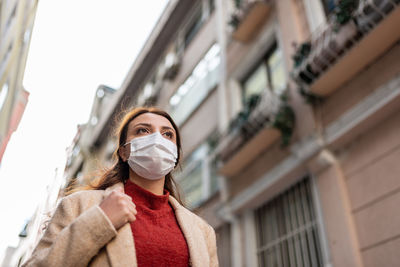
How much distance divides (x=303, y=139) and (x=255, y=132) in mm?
1231

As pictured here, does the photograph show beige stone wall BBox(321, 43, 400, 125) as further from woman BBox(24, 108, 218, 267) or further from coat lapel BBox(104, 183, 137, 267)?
coat lapel BBox(104, 183, 137, 267)

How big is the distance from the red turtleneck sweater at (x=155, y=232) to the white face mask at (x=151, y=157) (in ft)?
0.34

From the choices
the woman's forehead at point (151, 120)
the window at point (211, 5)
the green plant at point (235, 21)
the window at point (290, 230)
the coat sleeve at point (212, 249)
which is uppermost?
the window at point (211, 5)

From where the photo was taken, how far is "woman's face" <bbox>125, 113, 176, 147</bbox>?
2.23 meters

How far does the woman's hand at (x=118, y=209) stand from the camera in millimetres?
1672

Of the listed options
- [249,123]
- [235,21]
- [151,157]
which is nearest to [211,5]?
[235,21]

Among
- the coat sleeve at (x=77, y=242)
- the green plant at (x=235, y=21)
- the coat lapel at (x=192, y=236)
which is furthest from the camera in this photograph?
the green plant at (x=235, y=21)

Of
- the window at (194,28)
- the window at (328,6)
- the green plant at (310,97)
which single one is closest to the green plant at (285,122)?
the green plant at (310,97)

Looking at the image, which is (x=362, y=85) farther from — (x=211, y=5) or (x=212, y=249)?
(x=211, y=5)

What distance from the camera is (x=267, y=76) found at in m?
8.17

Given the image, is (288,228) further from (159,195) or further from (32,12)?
(32,12)

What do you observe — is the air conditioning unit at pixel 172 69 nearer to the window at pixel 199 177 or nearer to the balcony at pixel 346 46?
the window at pixel 199 177

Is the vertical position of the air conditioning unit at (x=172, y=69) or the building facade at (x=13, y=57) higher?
the air conditioning unit at (x=172, y=69)

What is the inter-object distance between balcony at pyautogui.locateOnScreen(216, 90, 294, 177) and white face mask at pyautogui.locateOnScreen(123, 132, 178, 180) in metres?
4.17
